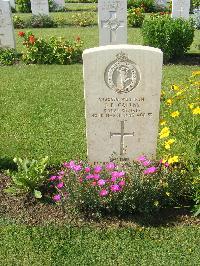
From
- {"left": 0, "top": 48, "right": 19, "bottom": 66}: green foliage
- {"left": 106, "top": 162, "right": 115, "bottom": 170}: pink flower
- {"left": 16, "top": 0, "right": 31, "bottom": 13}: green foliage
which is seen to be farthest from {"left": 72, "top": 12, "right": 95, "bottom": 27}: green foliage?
{"left": 106, "top": 162, "right": 115, "bottom": 170}: pink flower

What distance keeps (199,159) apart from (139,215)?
88 cm

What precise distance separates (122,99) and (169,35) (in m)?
6.57

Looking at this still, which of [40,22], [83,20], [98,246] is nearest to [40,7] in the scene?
[40,22]

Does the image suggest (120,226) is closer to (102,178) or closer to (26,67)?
(102,178)

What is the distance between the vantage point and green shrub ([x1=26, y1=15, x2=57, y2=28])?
659 inches

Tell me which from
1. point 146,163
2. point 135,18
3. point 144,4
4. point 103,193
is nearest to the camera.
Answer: point 103,193

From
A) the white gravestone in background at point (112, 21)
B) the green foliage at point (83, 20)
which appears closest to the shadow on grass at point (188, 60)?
the white gravestone in background at point (112, 21)

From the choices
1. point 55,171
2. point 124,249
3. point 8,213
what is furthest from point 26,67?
point 124,249

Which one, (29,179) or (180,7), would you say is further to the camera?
(180,7)

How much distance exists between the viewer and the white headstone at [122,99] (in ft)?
14.4

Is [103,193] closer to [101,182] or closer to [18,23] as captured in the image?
[101,182]

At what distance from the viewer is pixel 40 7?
17.1 metres

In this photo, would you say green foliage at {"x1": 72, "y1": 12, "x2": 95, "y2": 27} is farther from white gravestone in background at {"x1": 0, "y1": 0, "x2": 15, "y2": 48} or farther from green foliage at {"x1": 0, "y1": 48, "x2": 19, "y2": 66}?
green foliage at {"x1": 0, "y1": 48, "x2": 19, "y2": 66}

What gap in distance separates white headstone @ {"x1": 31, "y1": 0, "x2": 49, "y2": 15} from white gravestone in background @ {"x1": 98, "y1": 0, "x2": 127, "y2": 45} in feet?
21.2
